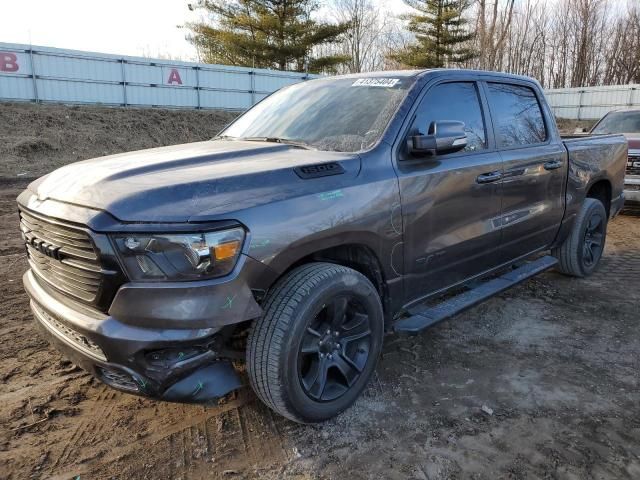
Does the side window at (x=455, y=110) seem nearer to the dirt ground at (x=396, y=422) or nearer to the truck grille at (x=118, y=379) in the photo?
the dirt ground at (x=396, y=422)

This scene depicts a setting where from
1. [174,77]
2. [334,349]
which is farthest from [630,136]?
[174,77]

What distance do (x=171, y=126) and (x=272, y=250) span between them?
60.7 feet

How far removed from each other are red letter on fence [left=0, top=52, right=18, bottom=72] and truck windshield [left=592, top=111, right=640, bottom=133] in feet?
58.2

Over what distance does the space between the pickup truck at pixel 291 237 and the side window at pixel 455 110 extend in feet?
0.05

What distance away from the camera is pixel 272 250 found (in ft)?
7.91

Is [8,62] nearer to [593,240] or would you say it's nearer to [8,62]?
[8,62]

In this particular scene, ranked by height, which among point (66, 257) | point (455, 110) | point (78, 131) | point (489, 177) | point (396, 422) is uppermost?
point (455, 110)

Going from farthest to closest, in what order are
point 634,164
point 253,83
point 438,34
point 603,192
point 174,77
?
point 438,34 → point 253,83 → point 174,77 → point 634,164 → point 603,192

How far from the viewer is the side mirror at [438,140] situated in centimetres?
Answer: 303

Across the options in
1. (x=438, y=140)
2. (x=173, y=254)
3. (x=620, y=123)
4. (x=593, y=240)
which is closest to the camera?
(x=173, y=254)

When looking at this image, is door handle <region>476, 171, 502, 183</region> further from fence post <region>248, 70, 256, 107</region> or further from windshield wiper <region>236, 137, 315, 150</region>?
fence post <region>248, 70, 256, 107</region>

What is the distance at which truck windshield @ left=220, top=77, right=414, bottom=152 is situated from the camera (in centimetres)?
318

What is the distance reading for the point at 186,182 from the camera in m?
2.41

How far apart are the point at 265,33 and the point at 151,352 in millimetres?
31069
